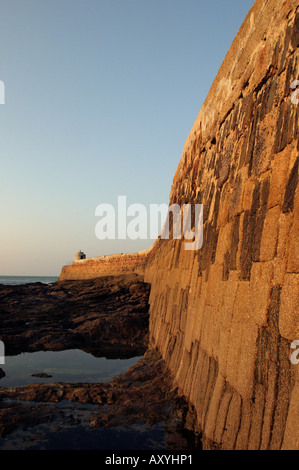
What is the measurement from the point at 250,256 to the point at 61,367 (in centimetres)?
602

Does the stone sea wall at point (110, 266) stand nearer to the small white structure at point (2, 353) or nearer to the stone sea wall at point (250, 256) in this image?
the small white structure at point (2, 353)

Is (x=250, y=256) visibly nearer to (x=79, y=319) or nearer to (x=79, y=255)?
(x=79, y=319)

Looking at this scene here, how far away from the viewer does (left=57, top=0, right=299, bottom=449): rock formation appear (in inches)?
99.0

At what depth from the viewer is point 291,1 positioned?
3035 millimetres

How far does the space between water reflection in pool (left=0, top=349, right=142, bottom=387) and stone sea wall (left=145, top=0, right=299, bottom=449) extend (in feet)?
8.23

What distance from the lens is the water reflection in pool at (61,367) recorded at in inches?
275

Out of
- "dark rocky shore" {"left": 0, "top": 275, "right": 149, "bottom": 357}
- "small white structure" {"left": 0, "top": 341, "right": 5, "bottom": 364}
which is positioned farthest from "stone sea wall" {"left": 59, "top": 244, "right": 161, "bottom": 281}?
"small white structure" {"left": 0, "top": 341, "right": 5, "bottom": 364}

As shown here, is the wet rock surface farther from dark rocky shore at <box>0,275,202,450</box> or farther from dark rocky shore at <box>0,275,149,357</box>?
dark rocky shore at <box>0,275,149,357</box>

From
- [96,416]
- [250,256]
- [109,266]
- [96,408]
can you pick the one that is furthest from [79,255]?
[250,256]

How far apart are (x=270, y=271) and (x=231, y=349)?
938mm

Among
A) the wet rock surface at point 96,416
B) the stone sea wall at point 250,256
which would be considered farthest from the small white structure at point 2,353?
the stone sea wall at point 250,256

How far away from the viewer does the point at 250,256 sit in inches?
128
